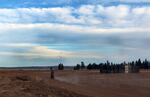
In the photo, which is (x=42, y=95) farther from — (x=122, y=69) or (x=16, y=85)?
(x=122, y=69)

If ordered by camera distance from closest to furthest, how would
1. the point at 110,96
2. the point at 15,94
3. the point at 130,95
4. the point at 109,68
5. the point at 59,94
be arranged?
the point at 15,94 < the point at 59,94 < the point at 110,96 < the point at 130,95 < the point at 109,68

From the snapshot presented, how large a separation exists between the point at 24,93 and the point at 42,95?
0.72 m

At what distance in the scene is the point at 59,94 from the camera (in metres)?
19.7

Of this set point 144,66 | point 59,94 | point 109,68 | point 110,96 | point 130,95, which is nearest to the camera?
point 59,94

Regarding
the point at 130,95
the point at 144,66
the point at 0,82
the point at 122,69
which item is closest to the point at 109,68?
the point at 122,69

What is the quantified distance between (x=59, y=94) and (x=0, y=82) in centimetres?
363

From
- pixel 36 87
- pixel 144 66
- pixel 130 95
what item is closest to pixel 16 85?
pixel 36 87

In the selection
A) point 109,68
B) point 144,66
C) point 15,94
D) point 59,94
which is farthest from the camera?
point 144,66

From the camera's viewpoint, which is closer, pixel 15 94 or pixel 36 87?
pixel 15 94

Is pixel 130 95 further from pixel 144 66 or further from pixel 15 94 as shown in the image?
pixel 144 66

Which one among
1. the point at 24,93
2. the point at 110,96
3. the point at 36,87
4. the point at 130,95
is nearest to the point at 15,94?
the point at 24,93

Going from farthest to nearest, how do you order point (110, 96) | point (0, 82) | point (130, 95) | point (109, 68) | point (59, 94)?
point (109, 68) → point (130, 95) → point (110, 96) → point (0, 82) → point (59, 94)

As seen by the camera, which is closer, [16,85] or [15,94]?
[15,94]

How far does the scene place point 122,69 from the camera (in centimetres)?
8594
